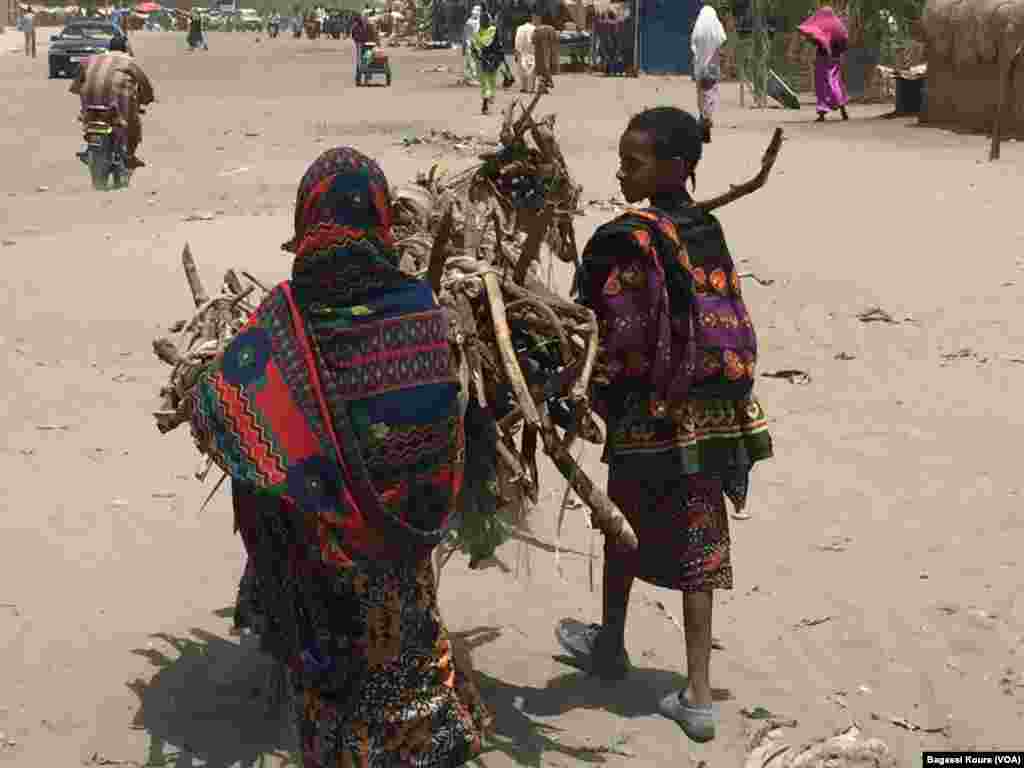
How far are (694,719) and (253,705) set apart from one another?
1.20 m

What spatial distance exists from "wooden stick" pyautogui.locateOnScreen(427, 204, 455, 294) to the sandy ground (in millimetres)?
991

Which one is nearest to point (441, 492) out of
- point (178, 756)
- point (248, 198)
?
point (178, 756)

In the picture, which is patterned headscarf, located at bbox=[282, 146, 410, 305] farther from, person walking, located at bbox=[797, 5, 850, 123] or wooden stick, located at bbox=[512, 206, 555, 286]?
person walking, located at bbox=[797, 5, 850, 123]

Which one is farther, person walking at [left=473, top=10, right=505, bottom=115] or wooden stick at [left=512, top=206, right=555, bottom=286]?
person walking at [left=473, top=10, right=505, bottom=115]

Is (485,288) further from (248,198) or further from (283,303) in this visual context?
(248,198)

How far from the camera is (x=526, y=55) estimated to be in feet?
88.6

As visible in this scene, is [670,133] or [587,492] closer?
[587,492]

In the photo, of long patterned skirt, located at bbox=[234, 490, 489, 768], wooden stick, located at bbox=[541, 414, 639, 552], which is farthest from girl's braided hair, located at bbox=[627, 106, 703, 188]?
long patterned skirt, located at bbox=[234, 490, 489, 768]

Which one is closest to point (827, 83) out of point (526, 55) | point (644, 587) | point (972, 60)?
point (972, 60)

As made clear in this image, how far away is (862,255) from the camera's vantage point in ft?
33.4

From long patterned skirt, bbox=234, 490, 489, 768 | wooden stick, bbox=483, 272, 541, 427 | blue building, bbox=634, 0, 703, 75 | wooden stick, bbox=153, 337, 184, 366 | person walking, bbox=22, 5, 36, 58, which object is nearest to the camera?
long patterned skirt, bbox=234, 490, 489, 768

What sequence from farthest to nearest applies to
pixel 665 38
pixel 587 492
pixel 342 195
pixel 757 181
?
1. pixel 665 38
2. pixel 757 181
3. pixel 587 492
4. pixel 342 195

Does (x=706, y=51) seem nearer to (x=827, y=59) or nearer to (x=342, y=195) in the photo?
(x=827, y=59)

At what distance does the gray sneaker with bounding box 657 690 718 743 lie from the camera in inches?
151
